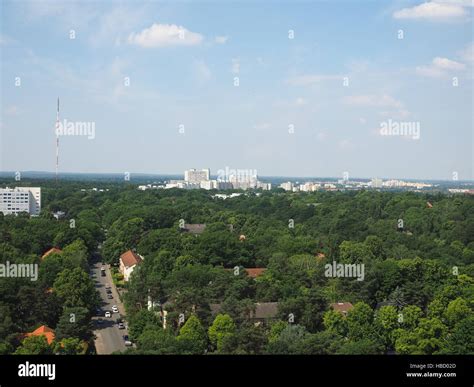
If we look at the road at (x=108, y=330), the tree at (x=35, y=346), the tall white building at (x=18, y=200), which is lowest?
the road at (x=108, y=330)

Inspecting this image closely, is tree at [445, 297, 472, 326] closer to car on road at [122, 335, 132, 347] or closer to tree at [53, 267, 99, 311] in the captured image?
car on road at [122, 335, 132, 347]

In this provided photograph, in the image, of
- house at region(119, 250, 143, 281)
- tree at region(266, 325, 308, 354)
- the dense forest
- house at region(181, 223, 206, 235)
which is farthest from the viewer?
house at region(181, 223, 206, 235)

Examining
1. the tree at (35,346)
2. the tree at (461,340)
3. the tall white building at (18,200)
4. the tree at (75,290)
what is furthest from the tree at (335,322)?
the tall white building at (18,200)

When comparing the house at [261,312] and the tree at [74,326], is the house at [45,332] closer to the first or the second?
the tree at [74,326]

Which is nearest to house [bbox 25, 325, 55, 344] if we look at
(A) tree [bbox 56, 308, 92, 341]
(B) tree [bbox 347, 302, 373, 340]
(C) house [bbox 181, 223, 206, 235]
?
(A) tree [bbox 56, 308, 92, 341]
